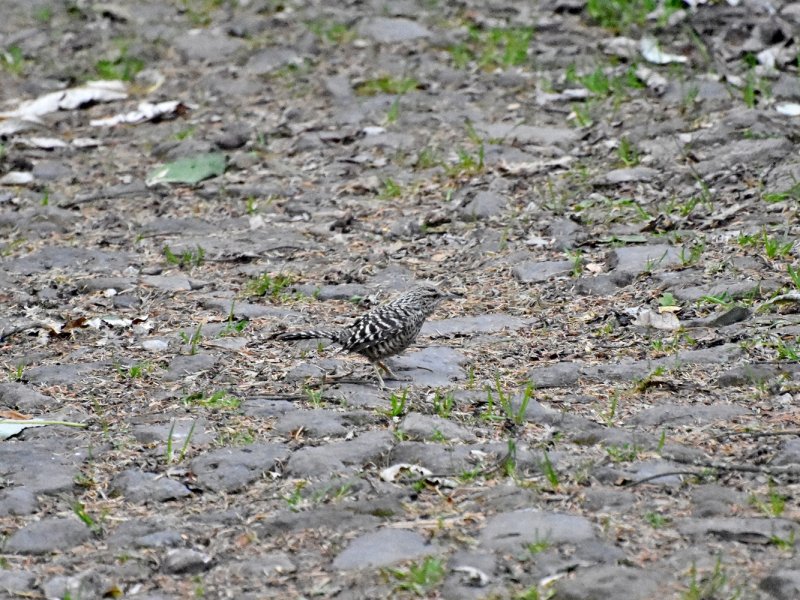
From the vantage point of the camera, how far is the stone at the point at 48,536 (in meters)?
5.00

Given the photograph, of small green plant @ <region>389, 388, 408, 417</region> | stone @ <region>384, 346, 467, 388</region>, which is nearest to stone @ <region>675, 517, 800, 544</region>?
small green plant @ <region>389, 388, 408, 417</region>

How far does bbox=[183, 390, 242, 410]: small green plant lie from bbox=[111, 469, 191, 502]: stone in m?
0.76

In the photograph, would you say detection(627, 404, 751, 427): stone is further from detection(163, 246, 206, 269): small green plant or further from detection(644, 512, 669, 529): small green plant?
detection(163, 246, 206, 269): small green plant

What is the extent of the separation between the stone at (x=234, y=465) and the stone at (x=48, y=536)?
582 mm

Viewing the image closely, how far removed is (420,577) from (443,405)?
1698 mm

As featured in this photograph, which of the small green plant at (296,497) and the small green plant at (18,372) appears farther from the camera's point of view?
the small green plant at (18,372)

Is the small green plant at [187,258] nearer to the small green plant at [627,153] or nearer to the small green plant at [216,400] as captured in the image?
the small green plant at [216,400]

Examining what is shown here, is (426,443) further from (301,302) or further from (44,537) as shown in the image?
(301,302)

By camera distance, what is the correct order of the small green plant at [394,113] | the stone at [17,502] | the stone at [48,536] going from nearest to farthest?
the stone at [48,536]
the stone at [17,502]
the small green plant at [394,113]

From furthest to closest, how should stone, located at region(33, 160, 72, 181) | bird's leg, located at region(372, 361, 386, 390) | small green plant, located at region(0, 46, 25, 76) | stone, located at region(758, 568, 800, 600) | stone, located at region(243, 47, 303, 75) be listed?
small green plant, located at region(0, 46, 25, 76) → stone, located at region(243, 47, 303, 75) → stone, located at region(33, 160, 72, 181) → bird's leg, located at region(372, 361, 386, 390) → stone, located at region(758, 568, 800, 600)

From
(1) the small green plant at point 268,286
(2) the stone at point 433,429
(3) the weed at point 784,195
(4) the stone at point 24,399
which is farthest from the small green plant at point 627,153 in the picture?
(4) the stone at point 24,399

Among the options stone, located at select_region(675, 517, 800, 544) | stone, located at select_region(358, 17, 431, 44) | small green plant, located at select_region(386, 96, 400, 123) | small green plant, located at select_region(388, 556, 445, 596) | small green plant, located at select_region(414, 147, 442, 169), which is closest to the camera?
small green plant, located at select_region(388, 556, 445, 596)

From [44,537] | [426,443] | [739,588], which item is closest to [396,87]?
[426,443]

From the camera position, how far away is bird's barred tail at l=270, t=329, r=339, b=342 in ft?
23.0
